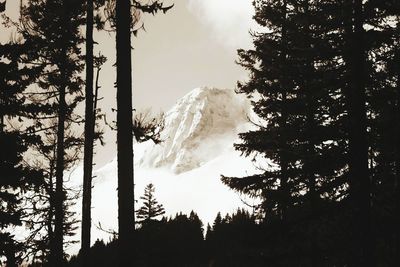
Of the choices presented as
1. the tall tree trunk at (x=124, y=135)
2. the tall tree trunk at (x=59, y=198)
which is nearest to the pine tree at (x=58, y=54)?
the tall tree trunk at (x=59, y=198)

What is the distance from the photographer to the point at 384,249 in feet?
36.7

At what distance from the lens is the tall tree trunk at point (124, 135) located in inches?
249

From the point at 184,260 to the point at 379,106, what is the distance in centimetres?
3592

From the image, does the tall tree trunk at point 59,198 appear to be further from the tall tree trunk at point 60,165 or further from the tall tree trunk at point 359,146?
the tall tree trunk at point 359,146

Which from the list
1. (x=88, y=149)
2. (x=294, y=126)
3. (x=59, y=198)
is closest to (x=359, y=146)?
(x=294, y=126)

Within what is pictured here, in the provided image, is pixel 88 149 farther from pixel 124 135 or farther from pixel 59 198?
pixel 124 135

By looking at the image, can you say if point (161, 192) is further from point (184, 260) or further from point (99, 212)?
point (184, 260)

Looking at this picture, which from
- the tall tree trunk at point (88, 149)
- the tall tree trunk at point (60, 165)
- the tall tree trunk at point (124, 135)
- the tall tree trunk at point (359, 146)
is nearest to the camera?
the tall tree trunk at point (124, 135)

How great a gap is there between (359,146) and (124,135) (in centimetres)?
481

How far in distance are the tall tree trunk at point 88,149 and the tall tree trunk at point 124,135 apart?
306 cm

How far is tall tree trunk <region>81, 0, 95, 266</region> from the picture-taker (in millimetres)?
9422

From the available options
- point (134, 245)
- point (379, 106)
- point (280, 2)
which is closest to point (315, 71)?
point (379, 106)

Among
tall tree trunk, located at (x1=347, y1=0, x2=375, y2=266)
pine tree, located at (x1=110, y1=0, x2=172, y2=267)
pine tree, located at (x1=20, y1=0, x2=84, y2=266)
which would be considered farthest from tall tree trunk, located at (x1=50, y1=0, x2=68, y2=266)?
tall tree trunk, located at (x1=347, y1=0, x2=375, y2=266)

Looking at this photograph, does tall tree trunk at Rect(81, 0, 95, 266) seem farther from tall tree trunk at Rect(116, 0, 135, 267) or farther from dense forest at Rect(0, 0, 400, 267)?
tall tree trunk at Rect(116, 0, 135, 267)
